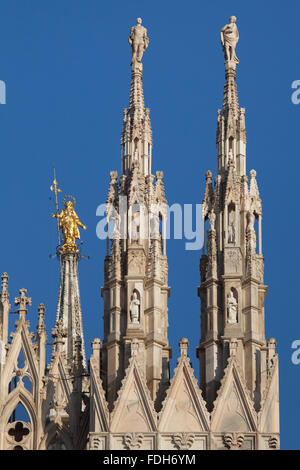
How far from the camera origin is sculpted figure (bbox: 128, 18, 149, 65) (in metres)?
58.7

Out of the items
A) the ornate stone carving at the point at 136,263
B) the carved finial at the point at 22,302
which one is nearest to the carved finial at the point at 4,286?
the carved finial at the point at 22,302

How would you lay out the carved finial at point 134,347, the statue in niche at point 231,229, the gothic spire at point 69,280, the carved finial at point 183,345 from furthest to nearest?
the gothic spire at point 69,280
the statue in niche at point 231,229
the carved finial at point 183,345
the carved finial at point 134,347

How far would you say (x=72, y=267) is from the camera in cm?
7388

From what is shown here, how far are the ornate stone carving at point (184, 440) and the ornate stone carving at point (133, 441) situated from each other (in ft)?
2.57

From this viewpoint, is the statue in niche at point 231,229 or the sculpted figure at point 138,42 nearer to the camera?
the statue in niche at point 231,229

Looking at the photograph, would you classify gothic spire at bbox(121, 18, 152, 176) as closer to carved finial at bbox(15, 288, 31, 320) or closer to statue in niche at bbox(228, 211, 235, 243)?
statue in niche at bbox(228, 211, 235, 243)

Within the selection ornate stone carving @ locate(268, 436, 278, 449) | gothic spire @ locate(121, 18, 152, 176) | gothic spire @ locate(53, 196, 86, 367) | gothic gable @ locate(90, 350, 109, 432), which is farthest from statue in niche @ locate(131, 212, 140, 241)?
gothic spire @ locate(53, 196, 86, 367)

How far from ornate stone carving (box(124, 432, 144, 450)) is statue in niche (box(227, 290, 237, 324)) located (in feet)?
11.8

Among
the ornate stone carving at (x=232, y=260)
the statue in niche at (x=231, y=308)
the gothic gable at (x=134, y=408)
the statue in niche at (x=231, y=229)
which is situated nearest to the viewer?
the gothic gable at (x=134, y=408)

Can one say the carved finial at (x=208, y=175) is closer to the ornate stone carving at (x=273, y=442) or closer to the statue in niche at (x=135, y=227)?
the statue in niche at (x=135, y=227)

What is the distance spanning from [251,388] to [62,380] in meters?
4.47

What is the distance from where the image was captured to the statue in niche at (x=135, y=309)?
5494 centimetres

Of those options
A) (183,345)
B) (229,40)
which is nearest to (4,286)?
(183,345)
